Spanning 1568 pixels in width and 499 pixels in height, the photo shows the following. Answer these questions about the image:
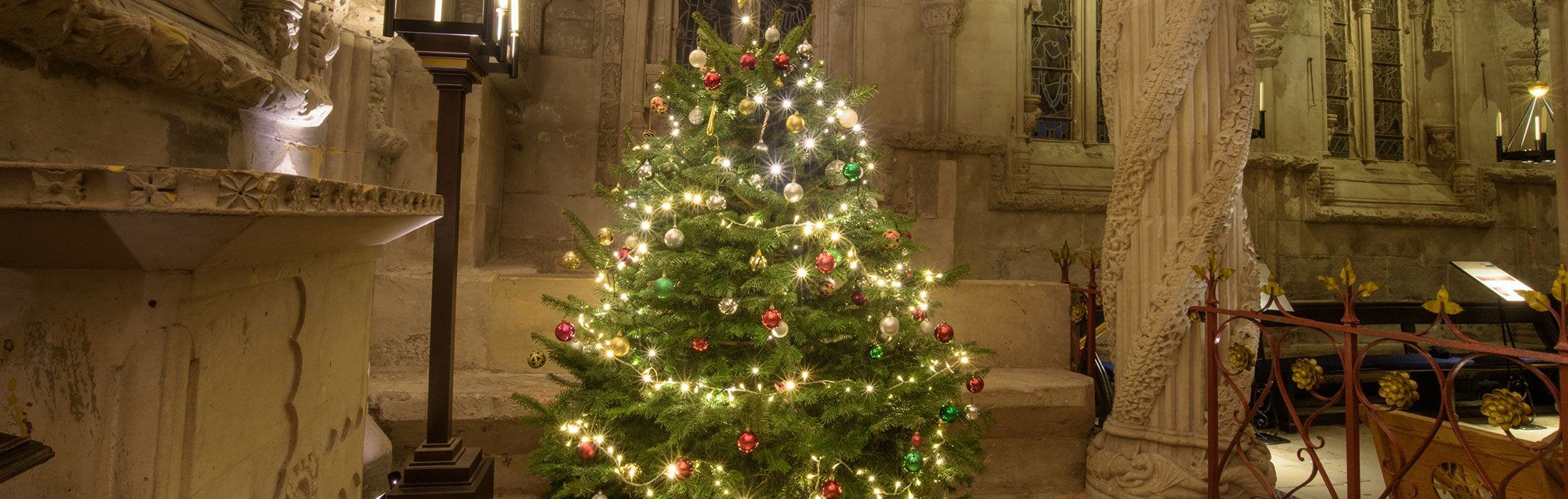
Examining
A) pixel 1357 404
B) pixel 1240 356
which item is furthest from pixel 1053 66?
pixel 1357 404

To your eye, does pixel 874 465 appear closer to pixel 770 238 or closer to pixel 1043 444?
pixel 770 238

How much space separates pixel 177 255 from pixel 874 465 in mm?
1882

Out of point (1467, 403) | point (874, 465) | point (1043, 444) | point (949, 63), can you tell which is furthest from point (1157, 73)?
point (1467, 403)

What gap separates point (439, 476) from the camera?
1.94 m

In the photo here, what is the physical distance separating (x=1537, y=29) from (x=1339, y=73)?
1.49 m

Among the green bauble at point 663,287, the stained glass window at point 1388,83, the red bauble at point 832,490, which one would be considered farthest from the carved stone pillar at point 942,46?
the stained glass window at point 1388,83

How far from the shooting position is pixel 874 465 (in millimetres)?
2266

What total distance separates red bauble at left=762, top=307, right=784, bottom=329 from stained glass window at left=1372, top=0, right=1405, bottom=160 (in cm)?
822

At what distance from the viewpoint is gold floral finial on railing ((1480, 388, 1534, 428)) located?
159cm

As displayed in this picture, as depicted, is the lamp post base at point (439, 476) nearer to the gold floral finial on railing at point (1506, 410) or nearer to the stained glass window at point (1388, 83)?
the gold floral finial on railing at point (1506, 410)

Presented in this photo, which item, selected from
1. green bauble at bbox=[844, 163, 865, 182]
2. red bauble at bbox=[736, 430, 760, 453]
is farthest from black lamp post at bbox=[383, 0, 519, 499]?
green bauble at bbox=[844, 163, 865, 182]

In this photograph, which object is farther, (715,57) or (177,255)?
(715,57)

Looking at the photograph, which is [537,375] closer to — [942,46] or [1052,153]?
[942,46]

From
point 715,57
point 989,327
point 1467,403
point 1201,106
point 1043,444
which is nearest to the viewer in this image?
point 715,57
